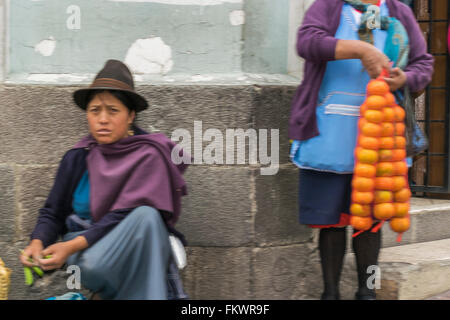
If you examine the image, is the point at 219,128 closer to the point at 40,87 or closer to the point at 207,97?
the point at 207,97

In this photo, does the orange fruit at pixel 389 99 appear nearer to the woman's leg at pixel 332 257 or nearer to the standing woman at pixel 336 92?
the standing woman at pixel 336 92

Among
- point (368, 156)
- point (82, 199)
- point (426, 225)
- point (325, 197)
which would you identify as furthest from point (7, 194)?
point (426, 225)

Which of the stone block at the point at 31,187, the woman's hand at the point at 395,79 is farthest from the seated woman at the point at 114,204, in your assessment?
the woman's hand at the point at 395,79

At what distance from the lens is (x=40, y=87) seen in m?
3.61

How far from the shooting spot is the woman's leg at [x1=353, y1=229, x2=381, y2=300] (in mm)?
3201

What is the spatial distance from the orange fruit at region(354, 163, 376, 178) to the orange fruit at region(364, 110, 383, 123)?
21cm

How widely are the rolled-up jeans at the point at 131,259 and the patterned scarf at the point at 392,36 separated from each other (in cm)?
134

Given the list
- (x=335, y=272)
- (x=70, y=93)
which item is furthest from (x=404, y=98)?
(x=70, y=93)

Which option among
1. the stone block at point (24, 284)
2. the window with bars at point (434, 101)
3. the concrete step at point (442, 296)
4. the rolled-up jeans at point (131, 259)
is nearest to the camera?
the rolled-up jeans at point (131, 259)

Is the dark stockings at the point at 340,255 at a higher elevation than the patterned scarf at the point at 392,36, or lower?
lower

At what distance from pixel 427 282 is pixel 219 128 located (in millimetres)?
1546

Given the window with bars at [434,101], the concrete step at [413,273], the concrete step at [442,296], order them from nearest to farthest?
the concrete step at [413,273] < the concrete step at [442,296] < the window with bars at [434,101]

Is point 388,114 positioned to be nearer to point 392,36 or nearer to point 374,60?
point 374,60

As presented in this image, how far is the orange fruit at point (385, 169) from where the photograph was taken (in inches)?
113
